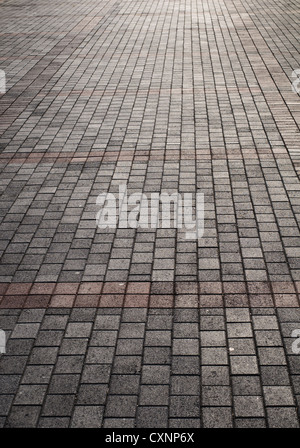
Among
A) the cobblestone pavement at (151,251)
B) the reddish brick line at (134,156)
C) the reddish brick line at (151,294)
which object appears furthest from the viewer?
the reddish brick line at (134,156)

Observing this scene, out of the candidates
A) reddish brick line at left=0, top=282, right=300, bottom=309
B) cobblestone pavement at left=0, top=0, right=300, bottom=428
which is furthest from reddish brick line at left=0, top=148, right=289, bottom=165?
reddish brick line at left=0, top=282, right=300, bottom=309

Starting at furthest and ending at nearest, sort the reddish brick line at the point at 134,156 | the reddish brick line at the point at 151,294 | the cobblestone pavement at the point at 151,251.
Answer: the reddish brick line at the point at 134,156, the reddish brick line at the point at 151,294, the cobblestone pavement at the point at 151,251

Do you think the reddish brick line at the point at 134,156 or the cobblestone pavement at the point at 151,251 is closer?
the cobblestone pavement at the point at 151,251

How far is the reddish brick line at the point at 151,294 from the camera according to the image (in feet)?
14.0

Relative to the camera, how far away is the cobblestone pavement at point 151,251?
3.49 m

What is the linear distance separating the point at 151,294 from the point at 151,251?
0.67 metres

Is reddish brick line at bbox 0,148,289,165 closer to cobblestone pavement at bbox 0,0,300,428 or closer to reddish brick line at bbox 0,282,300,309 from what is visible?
cobblestone pavement at bbox 0,0,300,428

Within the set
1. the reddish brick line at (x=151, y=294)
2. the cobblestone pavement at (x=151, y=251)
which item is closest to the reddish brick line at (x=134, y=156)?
the cobblestone pavement at (x=151, y=251)

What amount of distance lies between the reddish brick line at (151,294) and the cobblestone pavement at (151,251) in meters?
0.01

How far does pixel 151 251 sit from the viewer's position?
16.2ft

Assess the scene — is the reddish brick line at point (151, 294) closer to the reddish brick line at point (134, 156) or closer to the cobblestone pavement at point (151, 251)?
the cobblestone pavement at point (151, 251)

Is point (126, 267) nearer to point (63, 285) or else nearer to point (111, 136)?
point (63, 285)
